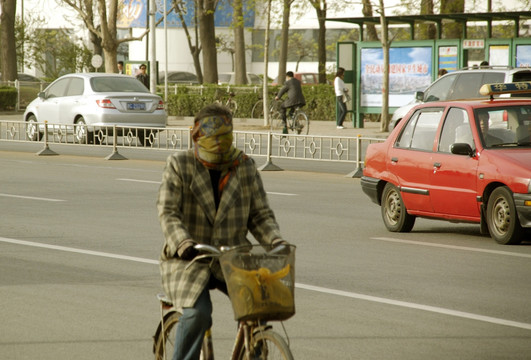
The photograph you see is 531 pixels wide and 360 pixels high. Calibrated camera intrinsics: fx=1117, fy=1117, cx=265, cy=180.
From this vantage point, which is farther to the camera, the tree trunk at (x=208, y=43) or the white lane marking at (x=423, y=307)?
the tree trunk at (x=208, y=43)

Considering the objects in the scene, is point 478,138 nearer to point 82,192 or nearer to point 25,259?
point 25,259

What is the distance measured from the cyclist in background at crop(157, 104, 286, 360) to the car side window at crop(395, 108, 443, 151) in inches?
280

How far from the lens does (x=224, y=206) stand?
4738 mm

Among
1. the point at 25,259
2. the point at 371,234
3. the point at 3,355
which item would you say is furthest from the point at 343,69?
the point at 3,355

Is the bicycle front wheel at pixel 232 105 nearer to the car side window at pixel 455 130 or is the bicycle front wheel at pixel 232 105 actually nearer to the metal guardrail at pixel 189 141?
the metal guardrail at pixel 189 141

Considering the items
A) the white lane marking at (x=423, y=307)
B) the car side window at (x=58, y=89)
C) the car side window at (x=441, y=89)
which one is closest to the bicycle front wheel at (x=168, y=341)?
the white lane marking at (x=423, y=307)

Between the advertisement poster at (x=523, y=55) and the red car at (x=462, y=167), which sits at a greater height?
the advertisement poster at (x=523, y=55)

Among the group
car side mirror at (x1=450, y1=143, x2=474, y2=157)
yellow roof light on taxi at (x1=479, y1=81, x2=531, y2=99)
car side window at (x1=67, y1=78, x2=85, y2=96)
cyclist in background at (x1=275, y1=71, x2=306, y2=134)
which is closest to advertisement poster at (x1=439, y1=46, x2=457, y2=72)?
cyclist in background at (x1=275, y1=71, x2=306, y2=134)

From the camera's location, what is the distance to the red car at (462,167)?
10.7 m

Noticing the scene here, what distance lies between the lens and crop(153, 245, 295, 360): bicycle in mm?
4242

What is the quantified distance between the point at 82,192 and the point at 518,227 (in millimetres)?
7267

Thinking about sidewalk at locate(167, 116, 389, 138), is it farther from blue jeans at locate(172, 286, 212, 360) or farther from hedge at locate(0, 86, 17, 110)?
blue jeans at locate(172, 286, 212, 360)

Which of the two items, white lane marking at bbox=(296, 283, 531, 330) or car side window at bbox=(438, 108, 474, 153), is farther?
car side window at bbox=(438, 108, 474, 153)

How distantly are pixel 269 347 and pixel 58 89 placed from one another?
2248 centimetres
